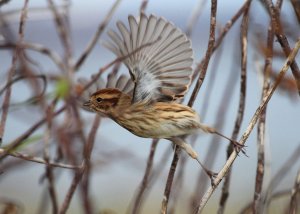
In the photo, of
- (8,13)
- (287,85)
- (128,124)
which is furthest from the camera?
(128,124)

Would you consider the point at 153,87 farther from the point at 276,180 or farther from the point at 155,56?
the point at 276,180

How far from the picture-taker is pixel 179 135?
271 cm

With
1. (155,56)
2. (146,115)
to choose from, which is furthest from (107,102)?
(155,56)

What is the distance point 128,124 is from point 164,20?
2.12 ft

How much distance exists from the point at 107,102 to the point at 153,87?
0.24 meters

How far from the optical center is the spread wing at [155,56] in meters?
2.41

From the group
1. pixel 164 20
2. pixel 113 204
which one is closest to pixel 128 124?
pixel 164 20

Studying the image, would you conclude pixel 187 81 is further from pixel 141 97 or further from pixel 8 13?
pixel 8 13

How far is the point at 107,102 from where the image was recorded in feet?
9.23

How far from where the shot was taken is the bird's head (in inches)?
108

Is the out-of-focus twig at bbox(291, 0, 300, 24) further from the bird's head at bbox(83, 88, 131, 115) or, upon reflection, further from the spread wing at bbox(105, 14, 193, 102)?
the bird's head at bbox(83, 88, 131, 115)

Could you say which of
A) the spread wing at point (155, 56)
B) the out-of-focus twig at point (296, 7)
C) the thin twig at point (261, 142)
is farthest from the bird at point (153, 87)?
the out-of-focus twig at point (296, 7)

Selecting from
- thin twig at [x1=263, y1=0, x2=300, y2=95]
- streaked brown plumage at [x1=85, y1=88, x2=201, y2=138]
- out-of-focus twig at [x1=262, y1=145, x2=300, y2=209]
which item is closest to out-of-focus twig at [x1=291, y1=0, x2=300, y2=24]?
thin twig at [x1=263, y1=0, x2=300, y2=95]

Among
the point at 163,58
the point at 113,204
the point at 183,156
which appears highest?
the point at 163,58
